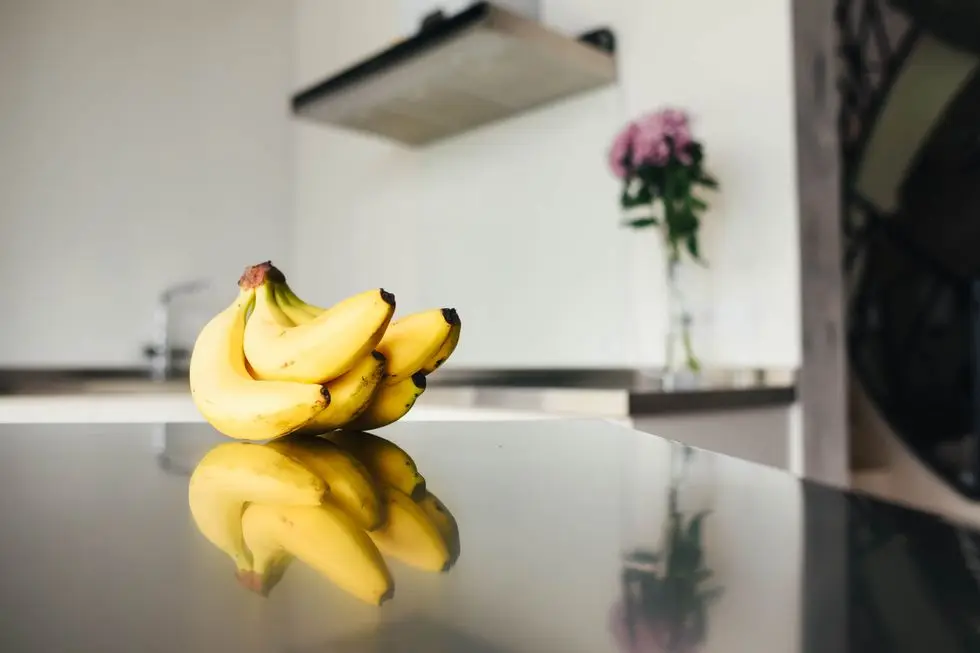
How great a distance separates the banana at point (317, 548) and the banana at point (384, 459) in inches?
3.4

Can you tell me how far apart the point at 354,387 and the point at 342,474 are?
0.62 feet

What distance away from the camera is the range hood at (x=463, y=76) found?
5.64 ft

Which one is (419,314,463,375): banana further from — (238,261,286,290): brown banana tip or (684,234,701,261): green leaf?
(684,234,701,261): green leaf

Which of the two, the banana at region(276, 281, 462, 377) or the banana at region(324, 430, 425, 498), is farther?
the banana at region(276, 281, 462, 377)

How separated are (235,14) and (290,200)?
29.5 inches

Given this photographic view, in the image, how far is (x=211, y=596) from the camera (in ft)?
0.77

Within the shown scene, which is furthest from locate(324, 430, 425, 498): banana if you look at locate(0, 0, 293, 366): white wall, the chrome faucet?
locate(0, 0, 293, 366): white wall

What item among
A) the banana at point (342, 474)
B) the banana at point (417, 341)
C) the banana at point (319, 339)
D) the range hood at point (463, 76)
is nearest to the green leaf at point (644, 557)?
the banana at point (342, 474)

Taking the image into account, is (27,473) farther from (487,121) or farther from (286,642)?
(487,121)

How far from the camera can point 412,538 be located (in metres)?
0.32

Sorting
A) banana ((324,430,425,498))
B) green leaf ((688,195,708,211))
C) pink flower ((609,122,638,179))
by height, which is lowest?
banana ((324,430,425,498))

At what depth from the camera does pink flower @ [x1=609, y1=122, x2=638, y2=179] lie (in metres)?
1.60

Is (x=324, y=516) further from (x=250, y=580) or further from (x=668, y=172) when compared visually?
(x=668, y=172)

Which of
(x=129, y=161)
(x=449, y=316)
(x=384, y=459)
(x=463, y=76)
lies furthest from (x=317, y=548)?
(x=129, y=161)
